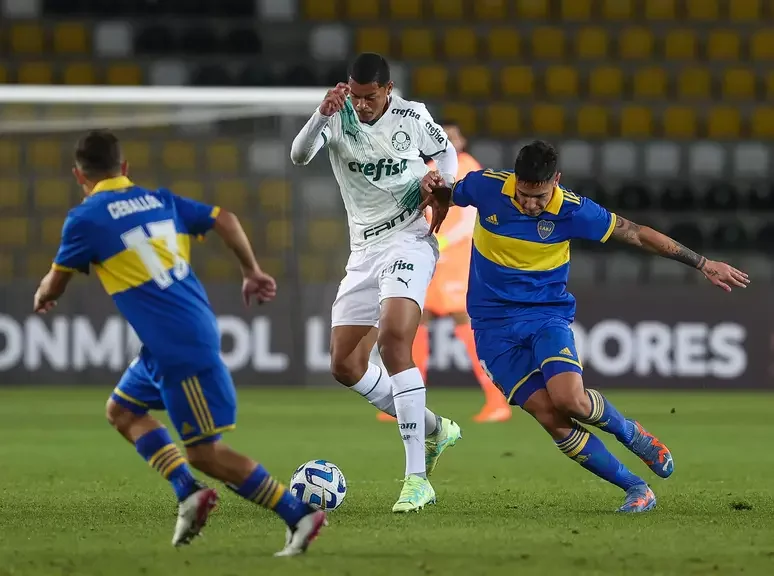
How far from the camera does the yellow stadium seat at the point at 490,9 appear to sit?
615 inches

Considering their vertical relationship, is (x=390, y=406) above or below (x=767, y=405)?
above

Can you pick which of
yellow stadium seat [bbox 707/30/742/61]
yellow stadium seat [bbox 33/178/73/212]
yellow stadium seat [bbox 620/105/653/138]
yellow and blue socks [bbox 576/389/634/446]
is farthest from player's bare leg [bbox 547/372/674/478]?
yellow stadium seat [bbox 707/30/742/61]

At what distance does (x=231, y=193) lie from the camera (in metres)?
13.6

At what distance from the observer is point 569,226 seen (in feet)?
20.0

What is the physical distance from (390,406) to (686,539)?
209 centimetres

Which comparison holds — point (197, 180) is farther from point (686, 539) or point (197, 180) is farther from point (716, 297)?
point (686, 539)

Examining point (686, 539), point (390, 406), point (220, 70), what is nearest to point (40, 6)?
point (220, 70)

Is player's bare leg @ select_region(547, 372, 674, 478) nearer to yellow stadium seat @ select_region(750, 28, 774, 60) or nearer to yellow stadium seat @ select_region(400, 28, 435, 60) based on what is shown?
yellow stadium seat @ select_region(400, 28, 435, 60)

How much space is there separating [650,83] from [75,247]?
37.9ft

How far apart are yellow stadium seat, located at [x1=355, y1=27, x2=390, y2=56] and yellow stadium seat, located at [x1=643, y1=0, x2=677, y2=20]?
280 centimetres

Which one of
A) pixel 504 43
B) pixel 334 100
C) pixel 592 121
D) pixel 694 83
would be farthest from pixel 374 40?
pixel 334 100

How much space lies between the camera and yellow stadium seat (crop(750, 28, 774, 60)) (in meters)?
15.6

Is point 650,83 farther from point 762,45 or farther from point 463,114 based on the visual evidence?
point 463,114

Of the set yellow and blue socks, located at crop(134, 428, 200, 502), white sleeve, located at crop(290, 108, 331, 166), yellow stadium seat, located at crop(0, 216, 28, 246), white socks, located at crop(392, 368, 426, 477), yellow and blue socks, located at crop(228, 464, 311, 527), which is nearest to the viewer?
yellow and blue socks, located at crop(228, 464, 311, 527)
